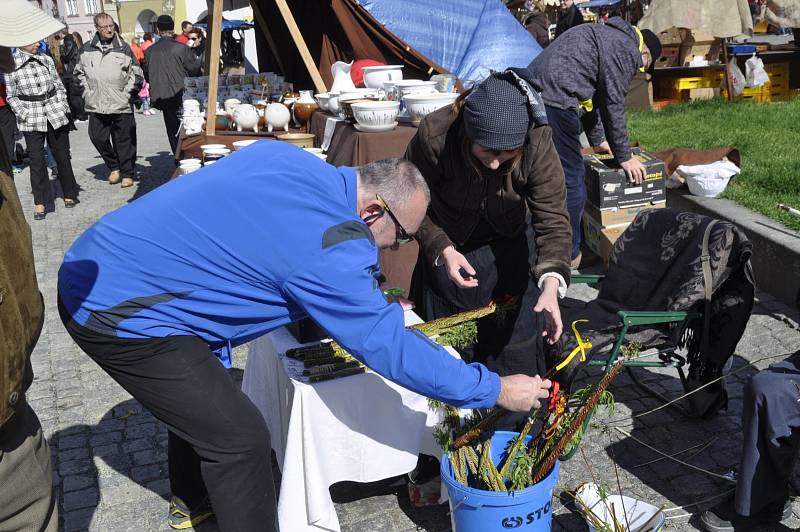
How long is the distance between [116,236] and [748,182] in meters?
5.21

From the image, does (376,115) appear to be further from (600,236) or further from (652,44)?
(652,44)

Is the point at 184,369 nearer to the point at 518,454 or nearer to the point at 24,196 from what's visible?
the point at 518,454

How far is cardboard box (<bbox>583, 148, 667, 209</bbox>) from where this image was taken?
17.4 feet

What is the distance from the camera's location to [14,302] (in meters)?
1.96

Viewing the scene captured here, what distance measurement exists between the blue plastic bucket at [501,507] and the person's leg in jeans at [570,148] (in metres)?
2.82

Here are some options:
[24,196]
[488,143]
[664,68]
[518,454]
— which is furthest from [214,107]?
[664,68]

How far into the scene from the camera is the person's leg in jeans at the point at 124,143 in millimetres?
9070

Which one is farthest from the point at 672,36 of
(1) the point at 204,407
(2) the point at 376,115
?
(1) the point at 204,407

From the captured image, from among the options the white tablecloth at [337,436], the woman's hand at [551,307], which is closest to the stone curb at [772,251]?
the woman's hand at [551,307]

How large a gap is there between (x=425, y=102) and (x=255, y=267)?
2.81 metres

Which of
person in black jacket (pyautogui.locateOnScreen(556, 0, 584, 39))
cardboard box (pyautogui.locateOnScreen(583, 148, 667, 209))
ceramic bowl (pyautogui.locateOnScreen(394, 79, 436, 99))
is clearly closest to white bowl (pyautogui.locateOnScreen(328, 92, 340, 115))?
ceramic bowl (pyautogui.locateOnScreen(394, 79, 436, 99))

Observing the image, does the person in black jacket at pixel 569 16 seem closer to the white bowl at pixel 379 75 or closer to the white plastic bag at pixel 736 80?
the white plastic bag at pixel 736 80

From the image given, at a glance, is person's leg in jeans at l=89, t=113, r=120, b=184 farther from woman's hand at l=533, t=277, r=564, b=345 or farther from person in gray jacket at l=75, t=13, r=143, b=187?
woman's hand at l=533, t=277, r=564, b=345

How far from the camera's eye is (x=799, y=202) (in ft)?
17.9
